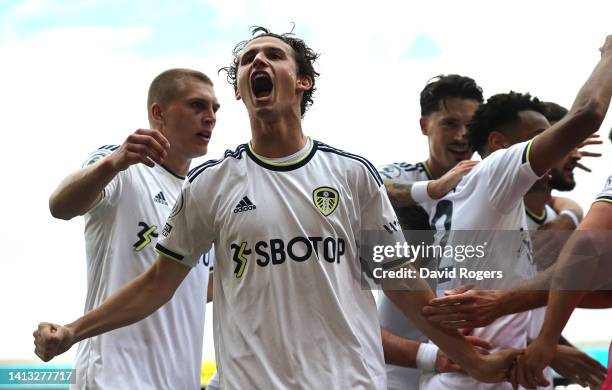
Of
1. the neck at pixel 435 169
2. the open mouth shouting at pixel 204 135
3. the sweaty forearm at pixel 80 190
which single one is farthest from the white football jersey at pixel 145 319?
the neck at pixel 435 169

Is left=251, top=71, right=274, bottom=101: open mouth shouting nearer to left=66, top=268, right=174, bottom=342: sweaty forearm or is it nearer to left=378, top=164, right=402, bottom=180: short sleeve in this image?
left=66, top=268, right=174, bottom=342: sweaty forearm

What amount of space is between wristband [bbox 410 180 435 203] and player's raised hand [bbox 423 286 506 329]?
1361mm

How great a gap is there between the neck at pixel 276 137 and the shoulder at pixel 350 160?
127 millimetres

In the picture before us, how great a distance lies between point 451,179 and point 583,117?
1290 millimetres

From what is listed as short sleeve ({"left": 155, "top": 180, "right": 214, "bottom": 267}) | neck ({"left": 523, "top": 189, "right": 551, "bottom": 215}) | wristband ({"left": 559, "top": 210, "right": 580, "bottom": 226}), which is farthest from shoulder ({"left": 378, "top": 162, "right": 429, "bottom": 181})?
short sleeve ({"left": 155, "top": 180, "right": 214, "bottom": 267})

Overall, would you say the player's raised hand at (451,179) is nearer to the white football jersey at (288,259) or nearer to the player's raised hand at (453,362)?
the player's raised hand at (453,362)

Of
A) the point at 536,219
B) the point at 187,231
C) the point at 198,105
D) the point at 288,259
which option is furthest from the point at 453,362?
the point at 198,105

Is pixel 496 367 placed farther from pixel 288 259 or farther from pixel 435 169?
pixel 435 169

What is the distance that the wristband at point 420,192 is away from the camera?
6326 millimetres

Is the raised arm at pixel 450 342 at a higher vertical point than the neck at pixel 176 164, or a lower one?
lower

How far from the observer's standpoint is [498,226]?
5.26 metres

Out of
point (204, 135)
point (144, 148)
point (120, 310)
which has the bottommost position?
point (120, 310)

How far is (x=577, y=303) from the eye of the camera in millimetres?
4688

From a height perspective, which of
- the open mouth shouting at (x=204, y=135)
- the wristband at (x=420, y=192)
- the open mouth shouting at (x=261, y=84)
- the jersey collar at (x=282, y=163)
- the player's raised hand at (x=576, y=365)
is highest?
the open mouth shouting at (x=261, y=84)
